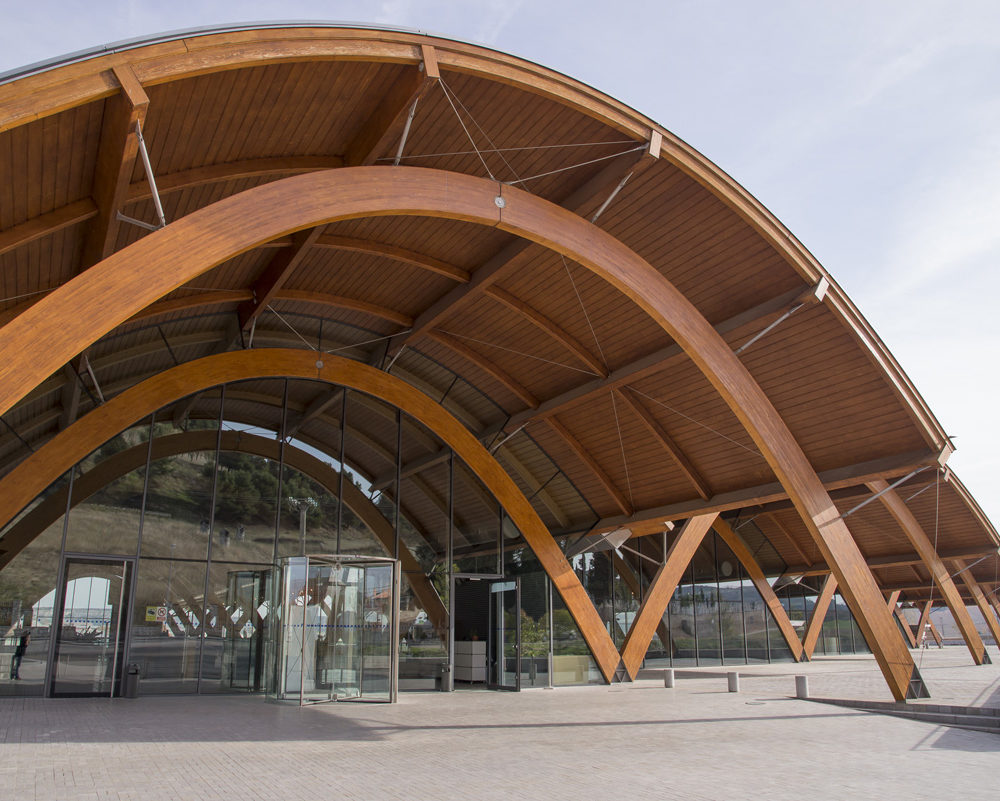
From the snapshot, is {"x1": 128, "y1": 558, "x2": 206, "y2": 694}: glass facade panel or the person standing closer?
the person standing

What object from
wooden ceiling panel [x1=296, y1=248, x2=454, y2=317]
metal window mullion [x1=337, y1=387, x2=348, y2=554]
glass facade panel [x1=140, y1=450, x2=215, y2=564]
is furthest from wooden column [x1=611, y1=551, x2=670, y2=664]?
glass facade panel [x1=140, y1=450, x2=215, y2=564]

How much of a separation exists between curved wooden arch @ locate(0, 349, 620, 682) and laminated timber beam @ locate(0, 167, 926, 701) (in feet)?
3.17

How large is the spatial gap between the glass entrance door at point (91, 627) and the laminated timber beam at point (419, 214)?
9.03m

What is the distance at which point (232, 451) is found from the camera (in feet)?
61.4

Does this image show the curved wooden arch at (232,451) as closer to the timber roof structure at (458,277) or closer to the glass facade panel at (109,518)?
the glass facade panel at (109,518)

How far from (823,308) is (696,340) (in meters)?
2.77

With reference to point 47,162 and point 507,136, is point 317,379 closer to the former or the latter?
point 507,136

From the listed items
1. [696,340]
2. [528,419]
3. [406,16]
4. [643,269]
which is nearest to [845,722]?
[696,340]

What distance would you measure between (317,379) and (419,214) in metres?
8.43

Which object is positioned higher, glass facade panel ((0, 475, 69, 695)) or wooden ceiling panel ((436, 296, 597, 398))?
wooden ceiling panel ((436, 296, 597, 398))

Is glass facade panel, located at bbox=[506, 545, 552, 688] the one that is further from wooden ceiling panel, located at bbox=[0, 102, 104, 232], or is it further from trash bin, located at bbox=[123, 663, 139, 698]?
wooden ceiling panel, located at bbox=[0, 102, 104, 232]

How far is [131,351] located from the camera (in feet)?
59.8

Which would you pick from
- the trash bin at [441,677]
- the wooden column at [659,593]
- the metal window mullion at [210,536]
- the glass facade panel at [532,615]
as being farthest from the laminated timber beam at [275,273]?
the wooden column at [659,593]

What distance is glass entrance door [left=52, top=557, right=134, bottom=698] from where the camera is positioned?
16.1m
